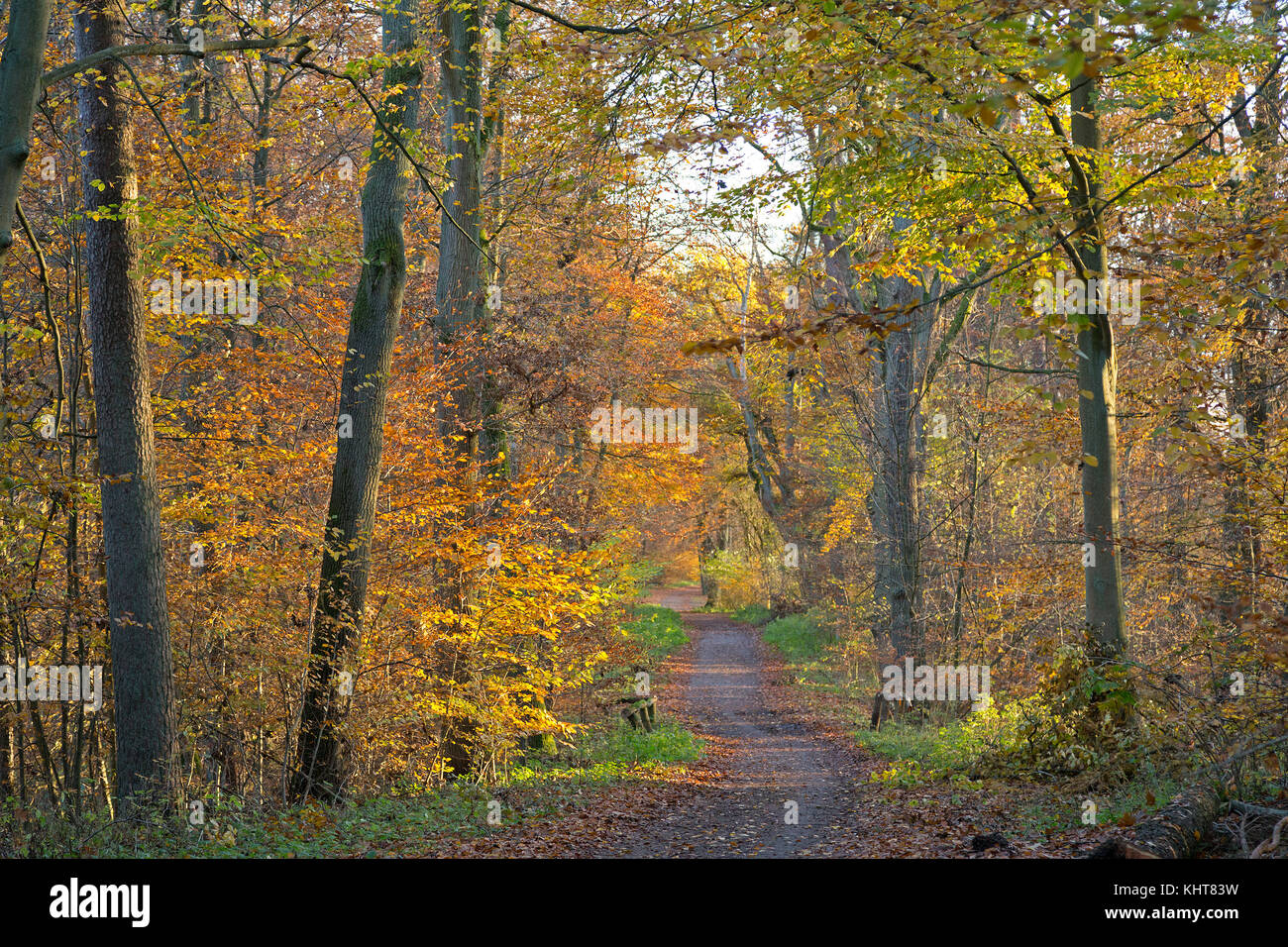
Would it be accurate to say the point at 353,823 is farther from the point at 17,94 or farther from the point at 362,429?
the point at 17,94

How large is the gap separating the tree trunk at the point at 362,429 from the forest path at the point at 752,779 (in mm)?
3045

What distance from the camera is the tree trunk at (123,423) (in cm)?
763

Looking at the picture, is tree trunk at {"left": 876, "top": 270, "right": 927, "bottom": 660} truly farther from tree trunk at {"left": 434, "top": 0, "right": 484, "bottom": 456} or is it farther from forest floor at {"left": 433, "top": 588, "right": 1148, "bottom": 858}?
tree trunk at {"left": 434, "top": 0, "right": 484, "bottom": 456}

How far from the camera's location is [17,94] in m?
5.37

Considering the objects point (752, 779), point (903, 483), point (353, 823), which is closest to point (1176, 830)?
point (353, 823)

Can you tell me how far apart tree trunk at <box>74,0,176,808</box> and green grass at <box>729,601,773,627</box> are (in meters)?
27.1

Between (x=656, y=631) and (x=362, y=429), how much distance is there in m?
21.3

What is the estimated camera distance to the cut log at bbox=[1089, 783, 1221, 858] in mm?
5020

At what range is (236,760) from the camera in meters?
9.61

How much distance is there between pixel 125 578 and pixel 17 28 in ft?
13.8

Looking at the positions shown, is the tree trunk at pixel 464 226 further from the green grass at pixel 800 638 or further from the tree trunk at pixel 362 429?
the green grass at pixel 800 638

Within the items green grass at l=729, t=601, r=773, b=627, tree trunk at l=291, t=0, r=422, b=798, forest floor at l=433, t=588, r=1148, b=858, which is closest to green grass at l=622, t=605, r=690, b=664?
green grass at l=729, t=601, r=773, b=627

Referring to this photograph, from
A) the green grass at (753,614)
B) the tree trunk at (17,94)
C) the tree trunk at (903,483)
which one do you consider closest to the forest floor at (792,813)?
the tree trunk at (903,483)

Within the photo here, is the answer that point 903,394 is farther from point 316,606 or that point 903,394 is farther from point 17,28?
point 17,28
